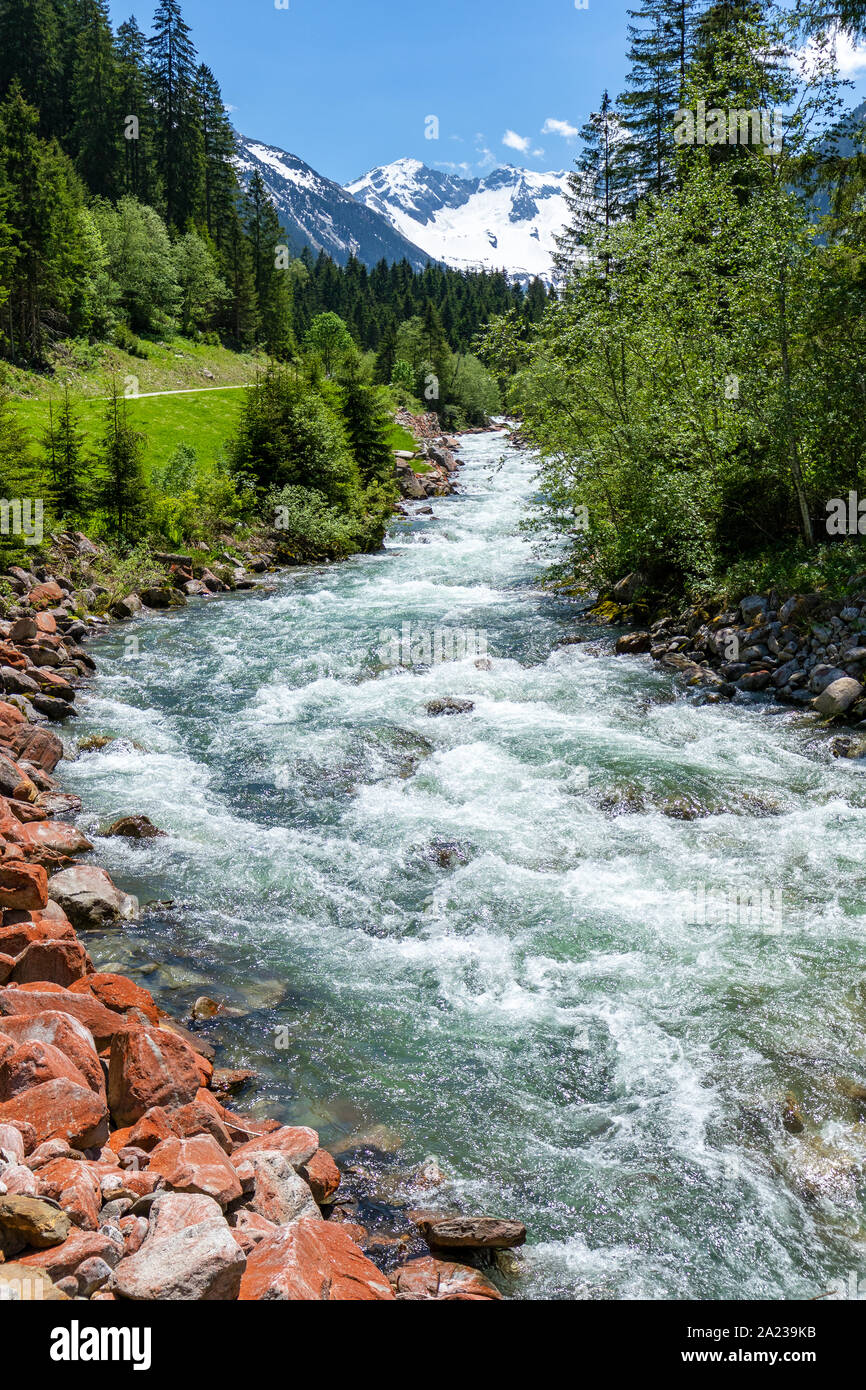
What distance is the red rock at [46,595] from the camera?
19209 mm

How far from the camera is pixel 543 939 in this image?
344 inches

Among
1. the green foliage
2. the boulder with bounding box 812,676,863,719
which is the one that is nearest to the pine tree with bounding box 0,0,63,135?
the green foliage

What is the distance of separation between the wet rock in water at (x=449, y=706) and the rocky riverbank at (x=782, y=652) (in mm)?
4752

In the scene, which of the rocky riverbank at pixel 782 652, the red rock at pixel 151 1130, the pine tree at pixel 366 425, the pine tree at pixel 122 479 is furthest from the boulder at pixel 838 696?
the pine tree at pixel 366 425

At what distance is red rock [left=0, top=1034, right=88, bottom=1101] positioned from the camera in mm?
5082

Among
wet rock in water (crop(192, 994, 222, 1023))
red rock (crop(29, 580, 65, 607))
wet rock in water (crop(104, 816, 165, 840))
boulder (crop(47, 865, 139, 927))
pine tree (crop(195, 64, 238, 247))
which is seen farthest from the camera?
pine tree (crop(195, 64, 238, 247))

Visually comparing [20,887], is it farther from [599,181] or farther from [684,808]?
[599,181]

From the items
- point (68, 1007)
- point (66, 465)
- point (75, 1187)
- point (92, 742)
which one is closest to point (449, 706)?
point (92, 742)

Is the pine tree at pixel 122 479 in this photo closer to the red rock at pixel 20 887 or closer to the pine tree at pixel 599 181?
the red rock at pixel 20 887

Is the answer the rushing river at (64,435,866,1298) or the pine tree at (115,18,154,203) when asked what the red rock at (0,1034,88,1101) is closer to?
the rushing river at (64,435,866,1298)

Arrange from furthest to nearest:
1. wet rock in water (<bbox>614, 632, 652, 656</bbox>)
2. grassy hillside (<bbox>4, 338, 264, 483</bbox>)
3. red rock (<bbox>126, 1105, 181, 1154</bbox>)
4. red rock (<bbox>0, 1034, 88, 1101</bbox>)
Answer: grassy hillside (<bbox>4, 338, 264, 483</bbox>) < wet rock in water (<bbox>614, 632, 652, 656</bbox>) < red rock (<bbox>126, 1105, 181, 1154</bbox>) < red rock (<bbox>0, 1034, 88, 1101</bbox>)

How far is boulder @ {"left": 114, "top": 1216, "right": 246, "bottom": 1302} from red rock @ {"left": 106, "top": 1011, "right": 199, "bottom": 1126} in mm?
1665

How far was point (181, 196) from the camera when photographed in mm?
80500

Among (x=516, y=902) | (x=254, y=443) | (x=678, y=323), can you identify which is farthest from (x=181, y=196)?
(x=516, y=902)
